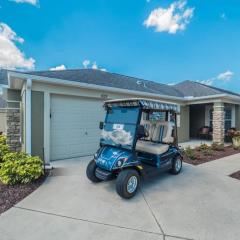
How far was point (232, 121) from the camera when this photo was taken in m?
13.1

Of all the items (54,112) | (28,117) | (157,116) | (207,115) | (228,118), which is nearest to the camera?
(28,117)

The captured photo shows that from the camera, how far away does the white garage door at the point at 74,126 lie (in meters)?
6.89

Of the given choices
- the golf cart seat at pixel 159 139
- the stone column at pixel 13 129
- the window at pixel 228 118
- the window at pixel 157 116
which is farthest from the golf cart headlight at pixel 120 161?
the window at pixel 228 118

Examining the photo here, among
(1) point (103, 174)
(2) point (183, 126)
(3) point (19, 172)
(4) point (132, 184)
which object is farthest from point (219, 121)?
(3) point (19, 172)

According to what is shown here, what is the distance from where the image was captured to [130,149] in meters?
4.21

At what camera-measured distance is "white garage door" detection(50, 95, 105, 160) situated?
6891mm

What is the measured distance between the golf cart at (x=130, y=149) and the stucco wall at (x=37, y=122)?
8.70 ft

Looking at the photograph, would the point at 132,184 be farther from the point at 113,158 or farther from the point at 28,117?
the point at 28,117

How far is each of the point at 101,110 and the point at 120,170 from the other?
4.38 metres

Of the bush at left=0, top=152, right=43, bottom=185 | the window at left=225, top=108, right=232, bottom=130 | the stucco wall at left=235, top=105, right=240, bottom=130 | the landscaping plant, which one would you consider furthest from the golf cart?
the stucco wall at left=235, top=105, right=240, bottom=130

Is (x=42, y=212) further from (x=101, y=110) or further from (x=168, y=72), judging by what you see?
(x=168, y=72)

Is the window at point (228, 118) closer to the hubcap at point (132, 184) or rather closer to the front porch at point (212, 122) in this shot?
the front porch at point (212, 122)

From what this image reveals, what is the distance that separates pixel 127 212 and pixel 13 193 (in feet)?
8.37

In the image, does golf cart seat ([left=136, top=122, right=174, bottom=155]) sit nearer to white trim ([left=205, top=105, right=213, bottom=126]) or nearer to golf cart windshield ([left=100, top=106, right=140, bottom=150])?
golf cart windshield ([left=100, top=106, right=140, bottom=150])
